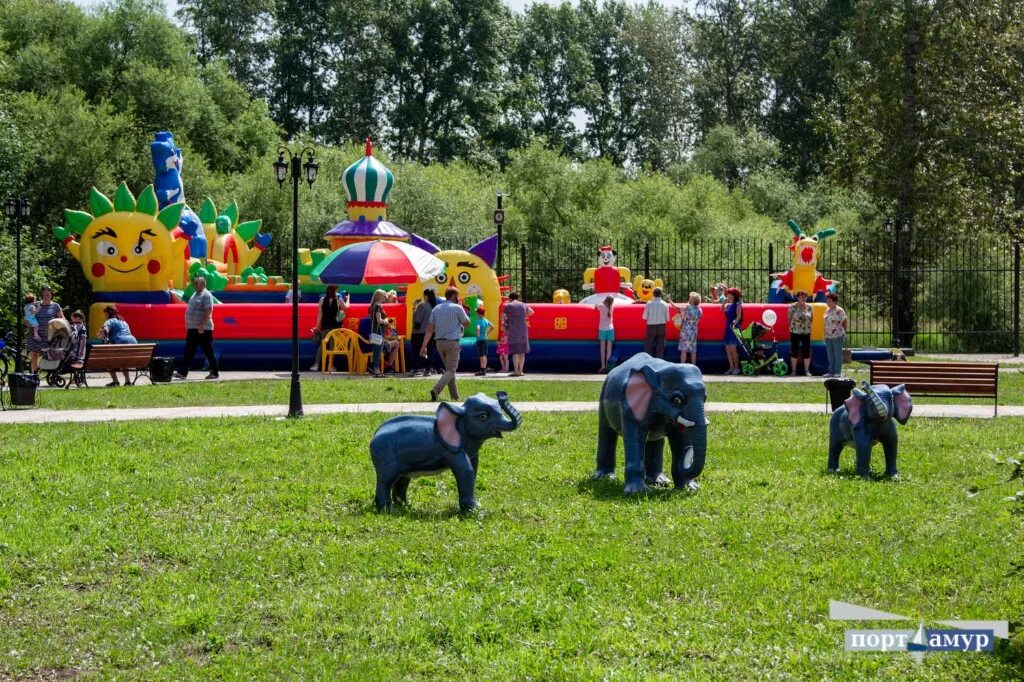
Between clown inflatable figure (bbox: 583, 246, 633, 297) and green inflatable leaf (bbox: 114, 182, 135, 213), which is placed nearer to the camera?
green inflatable leaf (bbox: 114, 182, 135, 213)

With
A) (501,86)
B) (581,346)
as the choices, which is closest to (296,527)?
(581,346)

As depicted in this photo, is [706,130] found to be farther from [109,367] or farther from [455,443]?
A: [455,443]

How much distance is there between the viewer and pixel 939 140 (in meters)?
37.8

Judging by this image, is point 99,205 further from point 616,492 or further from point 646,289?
point 616,492

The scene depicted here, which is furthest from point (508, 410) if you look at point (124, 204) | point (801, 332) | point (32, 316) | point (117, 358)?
point (124, 204)

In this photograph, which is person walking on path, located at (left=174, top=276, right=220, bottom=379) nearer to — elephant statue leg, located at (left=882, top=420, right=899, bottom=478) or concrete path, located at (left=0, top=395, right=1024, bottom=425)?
concrete path, located at (left=0, top=395, right=1024, bottom=425)

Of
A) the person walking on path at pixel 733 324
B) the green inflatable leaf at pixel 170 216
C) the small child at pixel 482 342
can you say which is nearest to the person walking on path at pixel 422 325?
Result: the small child at pixel 482 342

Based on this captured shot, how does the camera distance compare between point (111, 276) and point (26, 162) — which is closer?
point (111, 276)

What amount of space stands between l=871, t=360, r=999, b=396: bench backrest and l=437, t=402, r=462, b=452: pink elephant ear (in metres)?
8.39

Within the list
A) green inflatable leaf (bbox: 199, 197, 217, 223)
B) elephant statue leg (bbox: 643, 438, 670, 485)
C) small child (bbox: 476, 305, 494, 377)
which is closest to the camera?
elephant statue leg (bbox: 643, 438, 670, 485)

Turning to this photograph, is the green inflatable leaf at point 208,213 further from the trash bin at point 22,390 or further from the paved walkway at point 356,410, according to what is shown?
the paved walkway at point 356,410

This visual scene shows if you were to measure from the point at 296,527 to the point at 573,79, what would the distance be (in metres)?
63.8

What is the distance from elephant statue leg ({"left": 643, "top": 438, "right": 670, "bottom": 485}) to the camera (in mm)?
11234

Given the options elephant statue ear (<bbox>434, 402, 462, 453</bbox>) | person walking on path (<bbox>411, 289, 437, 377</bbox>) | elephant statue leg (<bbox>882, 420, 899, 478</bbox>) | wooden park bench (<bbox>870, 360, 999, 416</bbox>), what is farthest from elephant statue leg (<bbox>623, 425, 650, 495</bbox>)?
person walking on path (<bbox>411, 289, 437, 377</bbox>)
